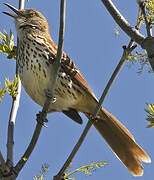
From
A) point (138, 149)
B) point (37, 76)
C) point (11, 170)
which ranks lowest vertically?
point (11, 170)

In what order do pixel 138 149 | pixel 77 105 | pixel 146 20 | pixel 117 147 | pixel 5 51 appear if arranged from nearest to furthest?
pixel 146 20
pixel 5 51
pixel 138 149
pixel 117 147
pixel 77 105

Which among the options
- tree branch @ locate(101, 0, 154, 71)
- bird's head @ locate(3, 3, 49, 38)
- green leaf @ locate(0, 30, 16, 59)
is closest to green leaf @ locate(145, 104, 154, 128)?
tree branch @ locate(101, 0, 154, 71)

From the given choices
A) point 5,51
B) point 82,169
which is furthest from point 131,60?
point 5,51

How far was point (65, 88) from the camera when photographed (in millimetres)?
3834

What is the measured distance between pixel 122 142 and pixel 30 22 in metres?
1.89

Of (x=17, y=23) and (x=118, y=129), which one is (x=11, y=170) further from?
(x=17, y=23)

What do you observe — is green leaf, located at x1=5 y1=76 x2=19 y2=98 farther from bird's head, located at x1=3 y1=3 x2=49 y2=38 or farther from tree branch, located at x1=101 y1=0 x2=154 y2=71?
bird's head, located at x1=3 y1=3 x2=49 y2=38

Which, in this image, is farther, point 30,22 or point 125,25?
point 30,22

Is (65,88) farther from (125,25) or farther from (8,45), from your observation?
(125,25)

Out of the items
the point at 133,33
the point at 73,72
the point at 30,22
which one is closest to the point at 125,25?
the point at 133,33

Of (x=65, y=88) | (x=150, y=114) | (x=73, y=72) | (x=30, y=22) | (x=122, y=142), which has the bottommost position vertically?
(x=150, y=114)

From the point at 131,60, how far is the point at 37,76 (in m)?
1.70

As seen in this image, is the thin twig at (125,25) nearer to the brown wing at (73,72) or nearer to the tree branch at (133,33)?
the tree branch at (133,33)

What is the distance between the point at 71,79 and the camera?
12.8 feet
